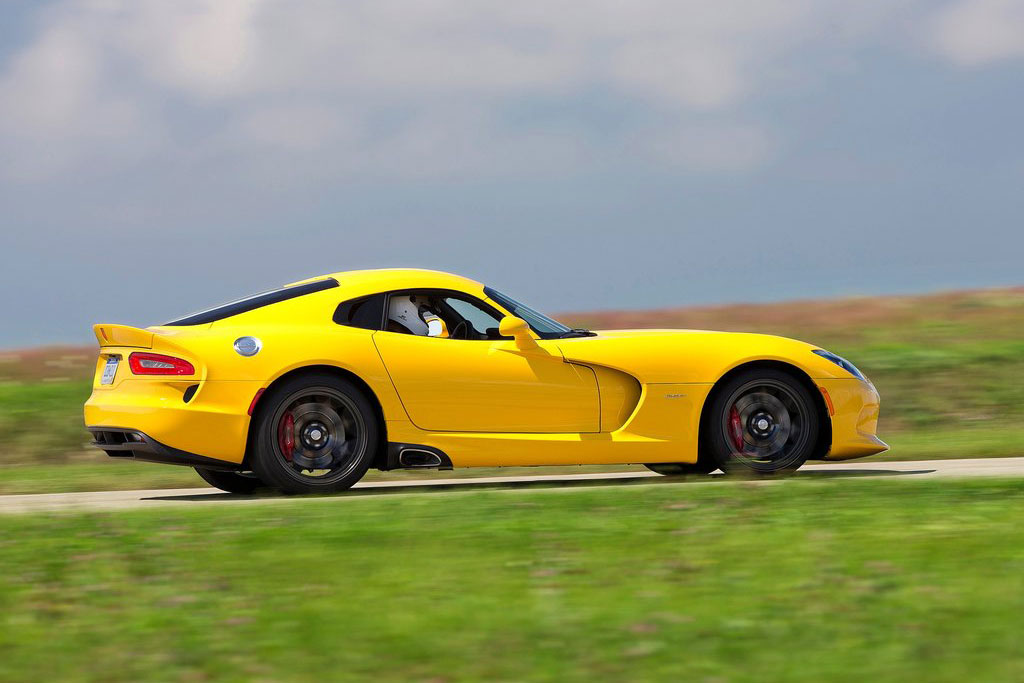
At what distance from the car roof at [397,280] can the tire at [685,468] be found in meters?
1.90

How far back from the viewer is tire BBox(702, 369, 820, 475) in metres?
8.94

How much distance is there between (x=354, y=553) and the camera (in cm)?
562

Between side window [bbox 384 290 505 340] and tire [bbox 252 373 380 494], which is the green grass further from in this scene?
side window [bbox 384 290 505 340]

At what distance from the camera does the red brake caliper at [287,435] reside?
27.1 feet

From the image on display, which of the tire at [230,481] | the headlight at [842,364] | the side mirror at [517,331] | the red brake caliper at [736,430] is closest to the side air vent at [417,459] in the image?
the side mirror at [517,331]

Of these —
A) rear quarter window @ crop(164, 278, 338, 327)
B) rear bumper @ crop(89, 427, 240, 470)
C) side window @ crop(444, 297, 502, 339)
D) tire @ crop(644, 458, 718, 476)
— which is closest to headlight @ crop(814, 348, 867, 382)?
tire @ crop(644, 458, 718, 476)

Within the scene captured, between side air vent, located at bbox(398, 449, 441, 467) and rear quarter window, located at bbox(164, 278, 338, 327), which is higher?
rear quarter window, located at bbox(164, 278, 338, 327)

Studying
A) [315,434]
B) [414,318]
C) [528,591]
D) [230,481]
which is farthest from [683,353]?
[528,591]

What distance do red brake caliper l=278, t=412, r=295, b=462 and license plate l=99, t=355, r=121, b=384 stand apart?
3.67ft

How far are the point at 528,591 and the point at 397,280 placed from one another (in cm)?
423

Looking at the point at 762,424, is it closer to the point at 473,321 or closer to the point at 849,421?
the point at 849,421

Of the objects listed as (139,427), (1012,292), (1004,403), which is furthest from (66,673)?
(1012,292)

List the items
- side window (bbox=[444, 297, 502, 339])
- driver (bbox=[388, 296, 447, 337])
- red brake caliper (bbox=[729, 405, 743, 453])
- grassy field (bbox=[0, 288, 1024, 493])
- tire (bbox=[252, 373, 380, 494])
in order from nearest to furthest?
tire (bbox=[252, 373, 380, 494])
driver (bbox=[388, 296, 447, 337])
side window (bbox=[444, 297, 502, 339])
red brake caliper (bbox=[729, 405, 743, 453])
grassy field (bbox=[0, 288, 1024, 493])

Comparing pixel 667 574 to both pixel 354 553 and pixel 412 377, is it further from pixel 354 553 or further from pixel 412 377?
pixel 412 377
